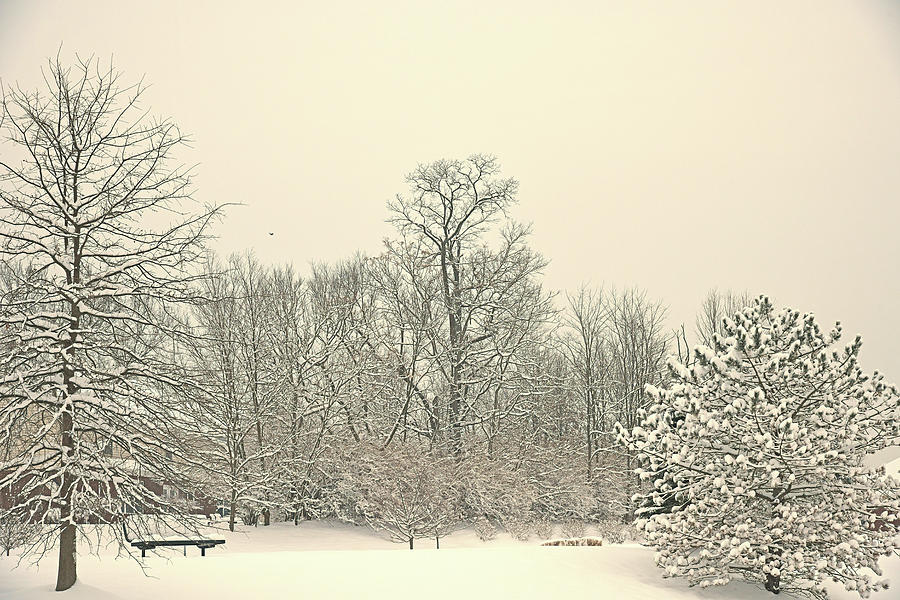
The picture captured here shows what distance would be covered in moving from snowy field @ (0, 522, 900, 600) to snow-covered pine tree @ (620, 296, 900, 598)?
0.89 meters

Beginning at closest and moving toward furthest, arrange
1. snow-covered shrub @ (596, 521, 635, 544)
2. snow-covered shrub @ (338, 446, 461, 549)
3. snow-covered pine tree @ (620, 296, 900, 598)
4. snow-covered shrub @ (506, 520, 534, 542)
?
snow-covered pine tree @ (620, 296, 900, 598)
snow-covered shrub @ (338, 446, 461, 549)
snow-covered shrub @ (596, 521, 635, 544)
snow-covered shrub @ (506, 520, 534, 542)

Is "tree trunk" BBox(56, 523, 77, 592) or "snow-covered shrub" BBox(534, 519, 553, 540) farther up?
"tree trunk" BBox(56, 523, 77, 592)

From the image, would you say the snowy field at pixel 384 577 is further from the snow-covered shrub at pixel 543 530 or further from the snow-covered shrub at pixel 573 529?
the snow-covered shrub at pixel 573 529

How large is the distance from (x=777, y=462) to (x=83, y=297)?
1121cm

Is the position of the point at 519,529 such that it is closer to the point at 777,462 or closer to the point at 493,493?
the point at 493,493

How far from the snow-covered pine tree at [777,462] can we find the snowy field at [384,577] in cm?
89

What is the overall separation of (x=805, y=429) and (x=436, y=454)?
15392 mm

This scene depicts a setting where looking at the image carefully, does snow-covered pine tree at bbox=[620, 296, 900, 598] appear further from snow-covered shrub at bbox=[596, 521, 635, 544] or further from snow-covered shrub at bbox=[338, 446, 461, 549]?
snow-covered shrub at bbox=[596, 521, 635, 544]

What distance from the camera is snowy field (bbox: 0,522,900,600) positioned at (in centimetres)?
1209

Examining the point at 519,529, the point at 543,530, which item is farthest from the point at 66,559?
the point at 543,530

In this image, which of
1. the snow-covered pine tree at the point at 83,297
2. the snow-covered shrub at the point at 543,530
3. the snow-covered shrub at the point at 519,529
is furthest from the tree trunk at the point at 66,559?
the snow-covered shrub at the point at 543,530

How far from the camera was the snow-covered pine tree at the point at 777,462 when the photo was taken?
13742mm

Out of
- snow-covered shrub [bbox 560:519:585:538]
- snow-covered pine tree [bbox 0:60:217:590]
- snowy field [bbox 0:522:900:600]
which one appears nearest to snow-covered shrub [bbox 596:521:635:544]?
snow-covered shrub [bbox 560:519:585:538]

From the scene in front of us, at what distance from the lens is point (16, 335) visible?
10773mm
